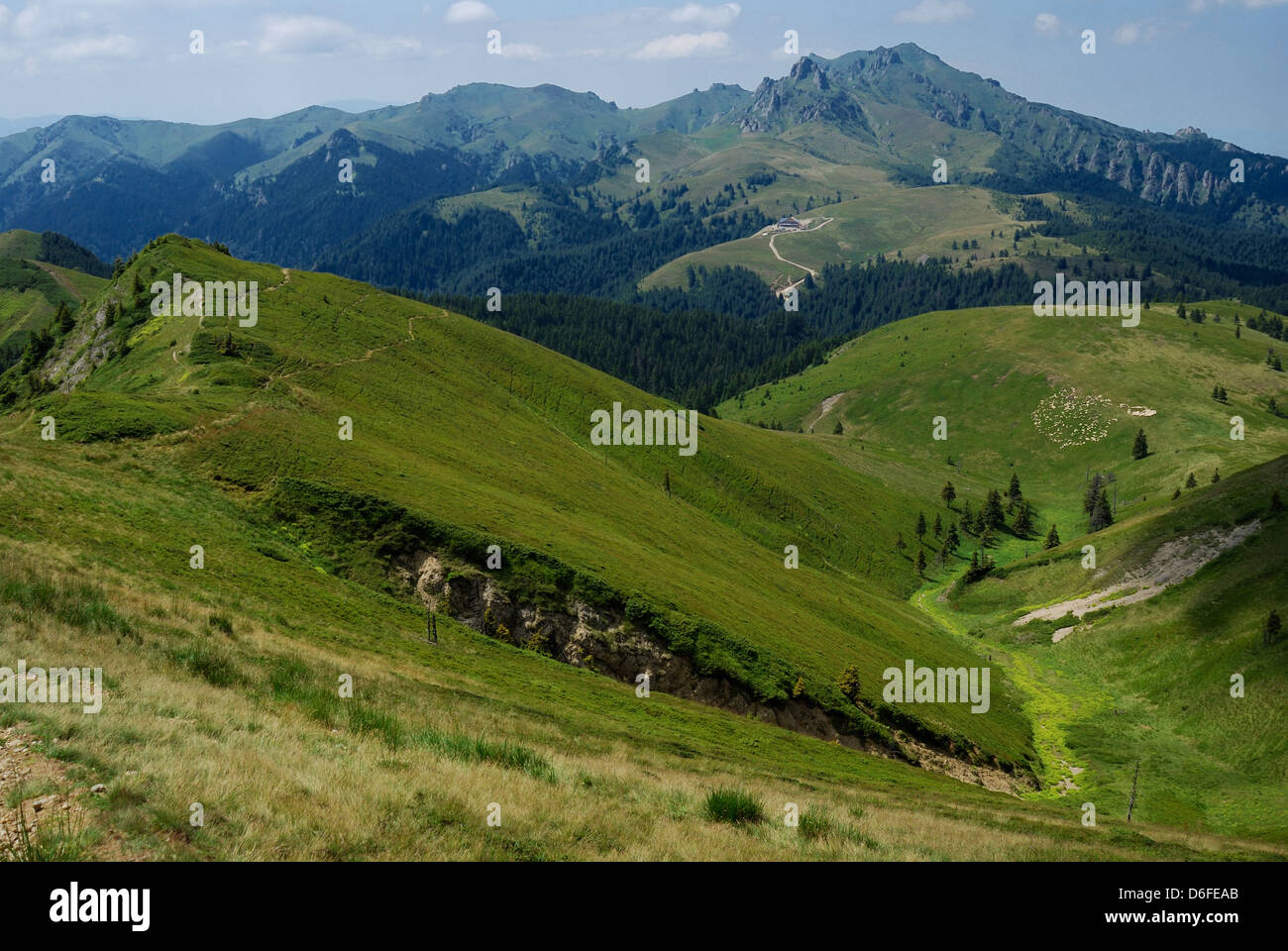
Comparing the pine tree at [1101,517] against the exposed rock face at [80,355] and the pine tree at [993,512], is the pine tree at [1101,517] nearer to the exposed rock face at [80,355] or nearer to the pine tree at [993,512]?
the pine tree at [993,512]

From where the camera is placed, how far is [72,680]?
17172 millimetres

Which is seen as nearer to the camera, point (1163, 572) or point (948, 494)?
point (1163, 572)

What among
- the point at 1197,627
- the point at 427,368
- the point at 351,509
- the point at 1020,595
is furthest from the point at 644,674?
the point at 1020,595

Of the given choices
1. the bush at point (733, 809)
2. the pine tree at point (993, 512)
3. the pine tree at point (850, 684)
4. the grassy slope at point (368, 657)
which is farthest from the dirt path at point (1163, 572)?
the bush at point (733, 809)

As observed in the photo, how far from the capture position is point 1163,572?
108 metres

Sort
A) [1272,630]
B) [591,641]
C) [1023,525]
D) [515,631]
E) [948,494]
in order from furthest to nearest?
1. [948,494]
2. [1023,525]
3. [1272,630]
4. [591,641]
5. [515,631]

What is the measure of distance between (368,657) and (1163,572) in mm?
112624

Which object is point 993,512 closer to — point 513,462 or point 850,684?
point 850,684

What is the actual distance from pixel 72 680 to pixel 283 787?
7.59 metres

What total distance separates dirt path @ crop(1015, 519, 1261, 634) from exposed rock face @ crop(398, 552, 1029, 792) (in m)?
70.7

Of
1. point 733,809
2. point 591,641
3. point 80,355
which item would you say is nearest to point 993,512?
point 591,641

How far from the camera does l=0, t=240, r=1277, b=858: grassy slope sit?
537 inches

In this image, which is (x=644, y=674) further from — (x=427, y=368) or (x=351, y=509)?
(x=427, y=368)

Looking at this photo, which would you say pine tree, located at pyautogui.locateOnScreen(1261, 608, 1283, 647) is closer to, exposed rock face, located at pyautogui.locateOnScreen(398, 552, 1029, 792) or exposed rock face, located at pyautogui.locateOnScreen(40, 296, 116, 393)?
exposed rock face, located at pyautogui.locateOnScreen(398, 552, 1029, 792)
